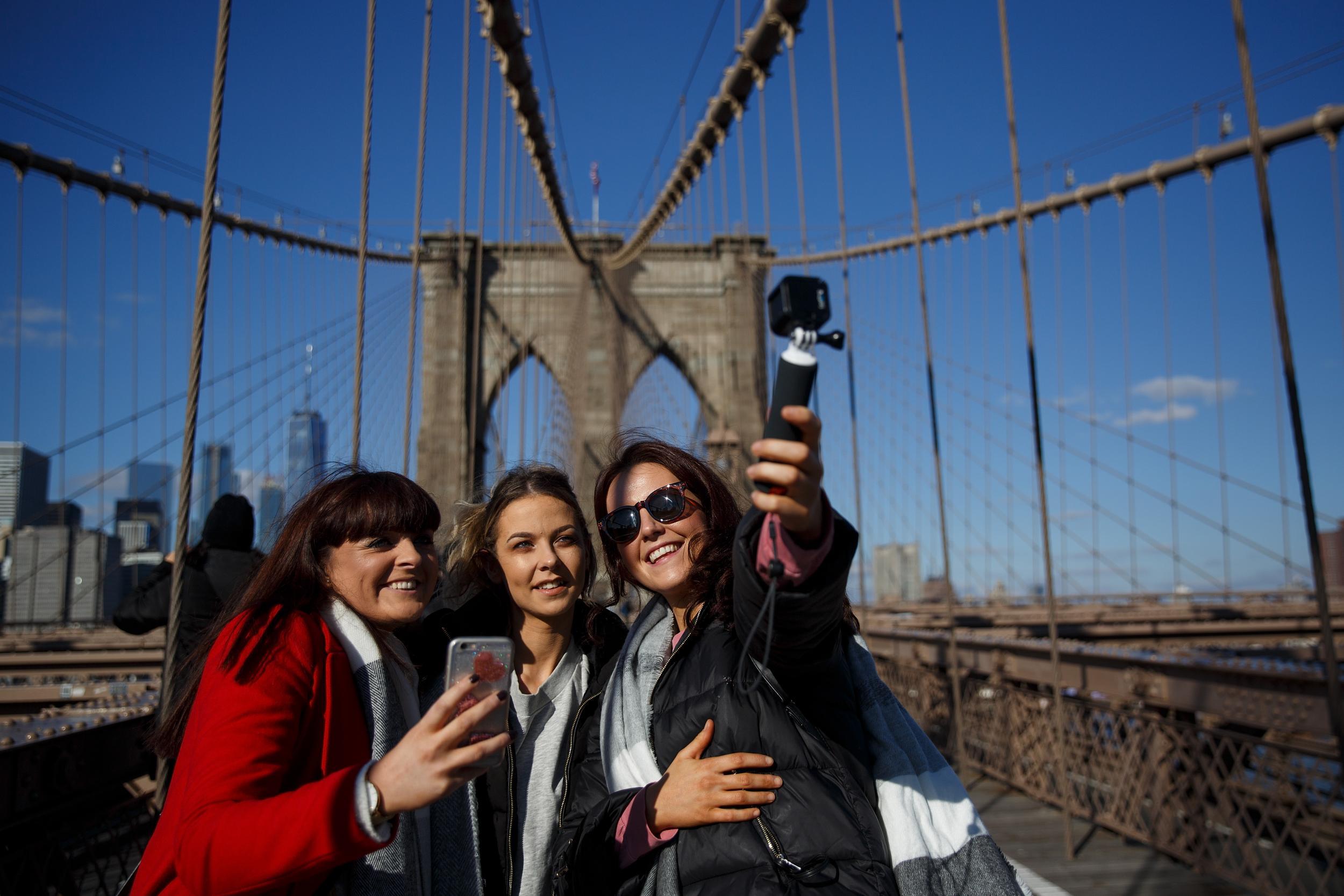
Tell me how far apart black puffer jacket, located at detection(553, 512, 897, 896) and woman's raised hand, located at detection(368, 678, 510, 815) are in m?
0.27

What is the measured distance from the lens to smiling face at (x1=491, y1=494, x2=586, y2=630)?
4.00ft

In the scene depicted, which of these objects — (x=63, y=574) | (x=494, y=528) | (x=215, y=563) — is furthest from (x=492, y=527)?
(x=63, y=574)

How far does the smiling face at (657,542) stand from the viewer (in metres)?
1.14

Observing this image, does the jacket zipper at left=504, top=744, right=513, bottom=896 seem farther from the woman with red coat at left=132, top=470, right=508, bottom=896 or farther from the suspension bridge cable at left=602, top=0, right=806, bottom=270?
the suspension bridge cable at left=602, top=0, right=806, bottom=270

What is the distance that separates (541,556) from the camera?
123 centimetres

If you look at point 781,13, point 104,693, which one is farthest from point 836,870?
point 781,13

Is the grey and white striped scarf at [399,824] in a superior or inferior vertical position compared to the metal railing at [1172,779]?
superior

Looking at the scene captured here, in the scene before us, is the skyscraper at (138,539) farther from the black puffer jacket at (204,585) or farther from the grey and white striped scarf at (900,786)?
the grey and white striped scarf at (900,786)

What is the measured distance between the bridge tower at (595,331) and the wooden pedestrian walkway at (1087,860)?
24.6ft

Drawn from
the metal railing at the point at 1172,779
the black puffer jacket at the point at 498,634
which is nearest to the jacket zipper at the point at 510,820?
the black puffer jacket at the point at 498,634

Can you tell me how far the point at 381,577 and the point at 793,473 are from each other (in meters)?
0.56

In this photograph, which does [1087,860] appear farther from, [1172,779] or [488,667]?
[488,667]

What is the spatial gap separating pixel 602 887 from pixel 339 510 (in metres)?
0.54

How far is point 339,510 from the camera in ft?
3.33
